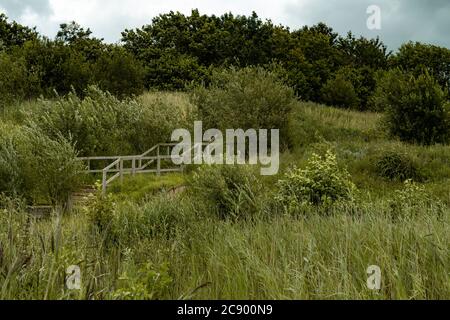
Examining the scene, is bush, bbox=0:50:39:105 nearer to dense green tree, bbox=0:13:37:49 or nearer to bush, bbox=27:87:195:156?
bush, bbox=27:87:195:156

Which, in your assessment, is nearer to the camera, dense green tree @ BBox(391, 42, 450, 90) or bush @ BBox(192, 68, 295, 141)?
bush @ BBox(192, 68, 295, 141)

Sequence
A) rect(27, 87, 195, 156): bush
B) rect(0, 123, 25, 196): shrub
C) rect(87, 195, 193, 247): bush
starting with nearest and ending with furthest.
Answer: rect(87, 195, 193, 247): bush, rect(0, 123, 25, 196): shrub, rect(27, 87, 195, 156): bush

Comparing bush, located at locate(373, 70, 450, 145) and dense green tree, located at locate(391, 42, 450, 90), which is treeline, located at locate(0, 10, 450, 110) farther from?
bush, located at locate(373, 70, 450, 145)

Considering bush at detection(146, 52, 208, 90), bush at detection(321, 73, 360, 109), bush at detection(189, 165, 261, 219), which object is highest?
bush at detection(146, 52, 208, 90)

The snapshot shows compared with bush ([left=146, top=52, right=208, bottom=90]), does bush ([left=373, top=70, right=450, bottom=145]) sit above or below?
below

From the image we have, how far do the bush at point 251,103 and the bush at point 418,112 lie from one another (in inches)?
218

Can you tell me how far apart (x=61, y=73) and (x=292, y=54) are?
23.5m

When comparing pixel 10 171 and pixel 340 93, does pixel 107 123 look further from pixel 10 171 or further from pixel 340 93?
pixel 340 93

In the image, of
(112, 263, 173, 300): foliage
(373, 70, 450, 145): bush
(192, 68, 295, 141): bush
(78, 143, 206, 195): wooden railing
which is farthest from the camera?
(373, 70, 450, 145): bush

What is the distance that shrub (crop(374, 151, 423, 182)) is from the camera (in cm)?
2044

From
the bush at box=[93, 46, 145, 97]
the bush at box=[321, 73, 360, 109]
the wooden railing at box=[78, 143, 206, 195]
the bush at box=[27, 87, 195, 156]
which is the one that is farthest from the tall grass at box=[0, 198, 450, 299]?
the bush at box=[321, 73, 360, 109]

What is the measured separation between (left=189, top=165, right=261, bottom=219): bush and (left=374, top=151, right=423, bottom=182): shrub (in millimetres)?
8403

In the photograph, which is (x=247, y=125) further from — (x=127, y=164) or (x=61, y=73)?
(x=61, y=73)

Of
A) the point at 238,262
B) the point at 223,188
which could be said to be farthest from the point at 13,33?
the point at 238,262
